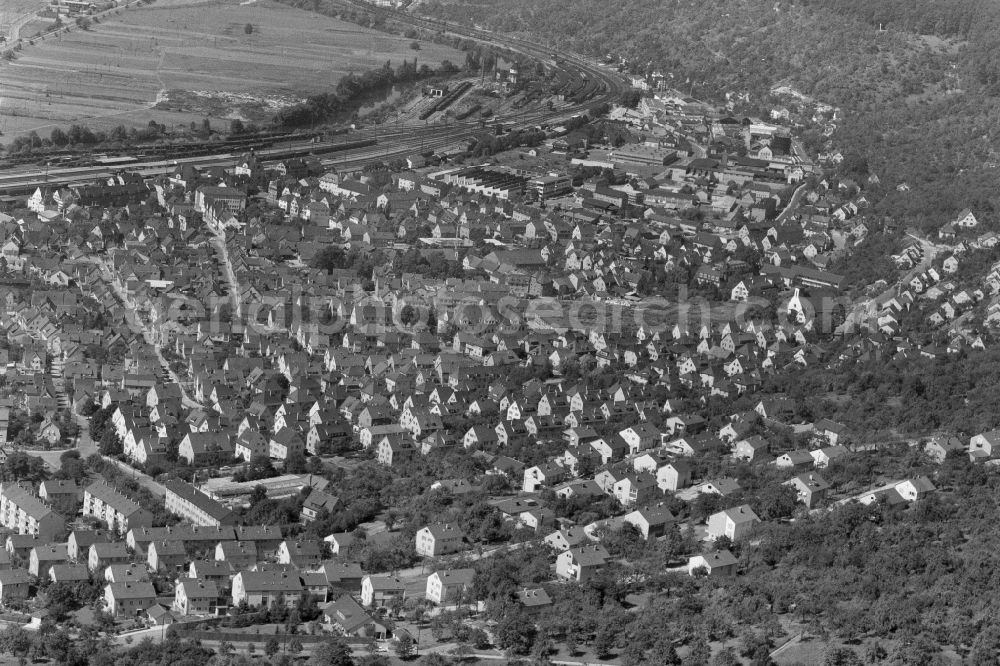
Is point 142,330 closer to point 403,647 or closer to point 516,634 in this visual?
point 403,647

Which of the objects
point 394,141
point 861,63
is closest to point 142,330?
point 394,141

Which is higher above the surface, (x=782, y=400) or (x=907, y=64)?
(x=907, y=64)

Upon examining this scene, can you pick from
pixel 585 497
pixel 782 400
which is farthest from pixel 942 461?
pixel 585 497

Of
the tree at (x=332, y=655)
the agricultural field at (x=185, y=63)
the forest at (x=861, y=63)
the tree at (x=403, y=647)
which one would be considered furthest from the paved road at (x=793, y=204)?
the tree at (x=332, y=655)

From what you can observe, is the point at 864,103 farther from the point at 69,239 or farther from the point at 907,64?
the point at 69,239

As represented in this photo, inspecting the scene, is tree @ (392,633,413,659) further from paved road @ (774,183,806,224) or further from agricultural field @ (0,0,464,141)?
agricultural field @ (0,0,464,141)

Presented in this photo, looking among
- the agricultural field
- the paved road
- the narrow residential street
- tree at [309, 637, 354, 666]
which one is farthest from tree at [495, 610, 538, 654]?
the agricultural field
